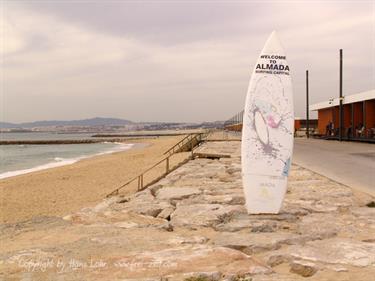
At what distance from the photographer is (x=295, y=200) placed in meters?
7.54

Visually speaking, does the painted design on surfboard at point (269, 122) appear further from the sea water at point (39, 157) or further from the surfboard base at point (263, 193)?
the sea water at point (39, 157)

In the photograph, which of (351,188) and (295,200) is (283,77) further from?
(351,188)

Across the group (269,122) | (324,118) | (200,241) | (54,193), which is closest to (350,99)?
(324,118)

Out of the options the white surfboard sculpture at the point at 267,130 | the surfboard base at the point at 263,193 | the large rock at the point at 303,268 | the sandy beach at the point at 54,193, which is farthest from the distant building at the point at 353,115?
the large rock at the point at 303,268

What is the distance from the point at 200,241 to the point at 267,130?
2.21m

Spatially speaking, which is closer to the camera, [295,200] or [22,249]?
[22,249]

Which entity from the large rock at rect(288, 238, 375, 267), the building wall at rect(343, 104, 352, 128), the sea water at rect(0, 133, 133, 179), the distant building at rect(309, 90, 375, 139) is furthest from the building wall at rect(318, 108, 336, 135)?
the large rock at rect(288, 238, 375, 267)

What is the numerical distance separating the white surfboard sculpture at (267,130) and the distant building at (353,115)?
740 inches

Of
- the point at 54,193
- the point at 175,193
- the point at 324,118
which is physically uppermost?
the point at 324,118

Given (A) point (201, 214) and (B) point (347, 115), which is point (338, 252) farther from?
(B) point (347, 115)

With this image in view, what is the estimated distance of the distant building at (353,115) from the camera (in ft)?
83.0

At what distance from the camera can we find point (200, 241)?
5.00m

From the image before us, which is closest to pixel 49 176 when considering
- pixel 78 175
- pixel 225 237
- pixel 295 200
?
pixel 78 175

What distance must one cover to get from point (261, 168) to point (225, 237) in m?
1.59
